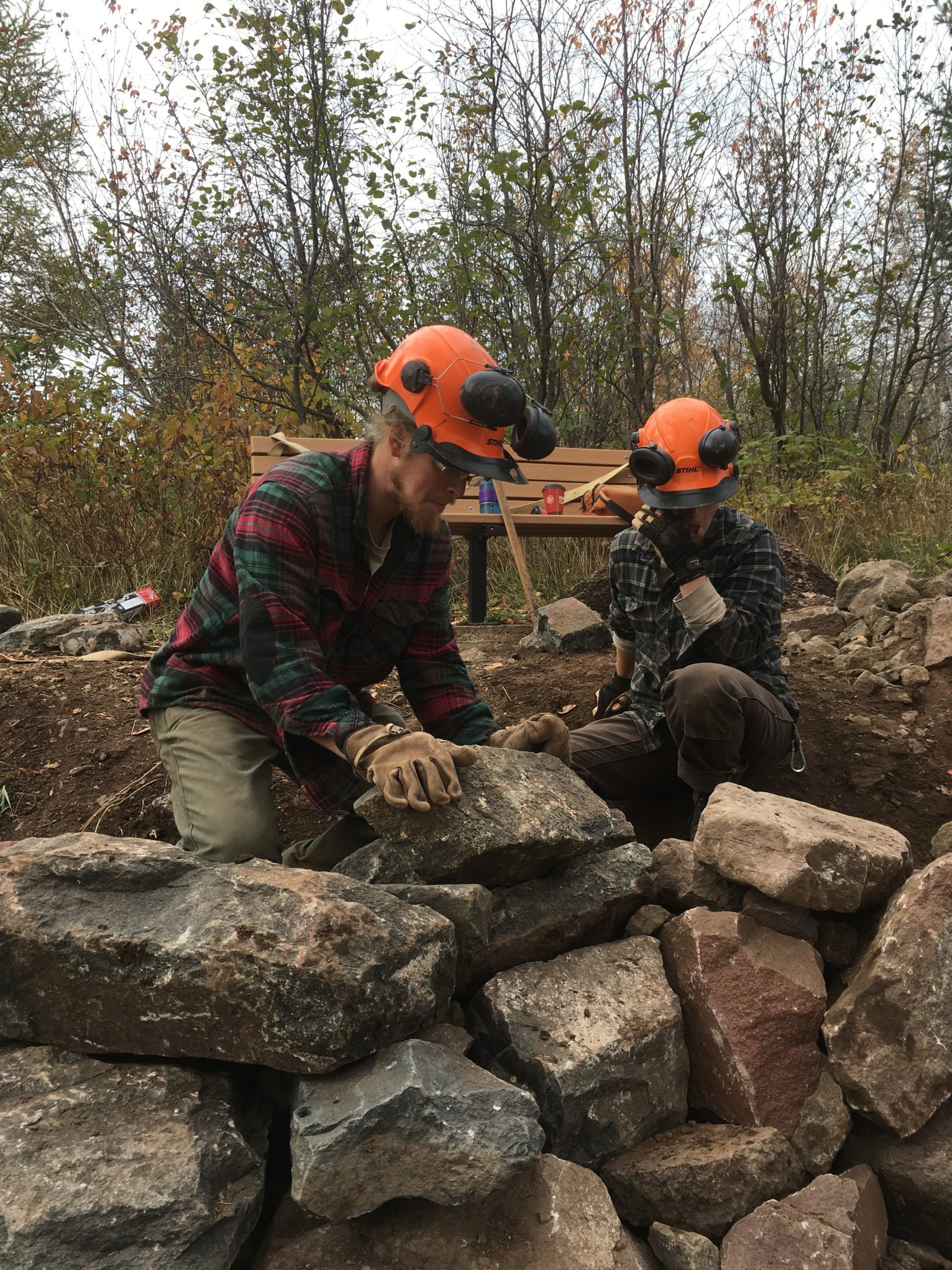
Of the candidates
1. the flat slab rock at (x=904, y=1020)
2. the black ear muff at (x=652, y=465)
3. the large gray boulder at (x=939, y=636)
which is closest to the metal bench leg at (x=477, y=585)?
the large gray boulder at (x=939, y=636)

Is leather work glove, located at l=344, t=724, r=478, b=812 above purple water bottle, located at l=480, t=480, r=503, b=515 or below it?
below

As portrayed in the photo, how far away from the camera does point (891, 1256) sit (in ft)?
5.32

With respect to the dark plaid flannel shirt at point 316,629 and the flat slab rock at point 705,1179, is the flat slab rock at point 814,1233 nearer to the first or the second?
the flat slab rock at point 705,1179

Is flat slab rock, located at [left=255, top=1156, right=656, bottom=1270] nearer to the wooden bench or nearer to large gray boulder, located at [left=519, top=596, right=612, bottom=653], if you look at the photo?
large gray boulder, located at [left=519, top=596, right=612, bottom=653]

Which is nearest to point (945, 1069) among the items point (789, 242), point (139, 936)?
point (139, 936)

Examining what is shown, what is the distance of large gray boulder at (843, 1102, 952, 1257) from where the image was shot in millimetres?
1648

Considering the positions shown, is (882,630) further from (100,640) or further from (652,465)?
(100,640)

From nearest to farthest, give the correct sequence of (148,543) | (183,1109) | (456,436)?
(183,1109) < (456,436) < (148,543)

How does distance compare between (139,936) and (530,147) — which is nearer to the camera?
(139,936)

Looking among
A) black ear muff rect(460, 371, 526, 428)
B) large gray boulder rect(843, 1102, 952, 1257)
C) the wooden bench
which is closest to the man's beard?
black ear muff rect(460, 371, 526, 428)

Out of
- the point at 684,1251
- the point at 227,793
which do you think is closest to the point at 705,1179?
the point at 684,1251

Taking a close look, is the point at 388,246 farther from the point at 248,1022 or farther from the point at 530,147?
the point at 248,1022

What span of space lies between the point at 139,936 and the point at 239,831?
0.75 meters

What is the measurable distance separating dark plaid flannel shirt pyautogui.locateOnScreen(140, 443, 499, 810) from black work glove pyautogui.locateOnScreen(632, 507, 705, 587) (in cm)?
68
